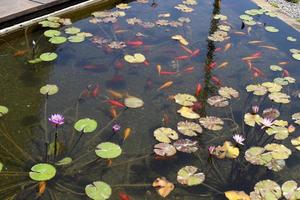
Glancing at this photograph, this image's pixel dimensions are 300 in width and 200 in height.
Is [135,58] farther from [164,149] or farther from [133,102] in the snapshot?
[164,149]

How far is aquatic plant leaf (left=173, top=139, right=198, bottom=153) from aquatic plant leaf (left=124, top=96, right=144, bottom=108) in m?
0.49

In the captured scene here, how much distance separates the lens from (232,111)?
3000 mm

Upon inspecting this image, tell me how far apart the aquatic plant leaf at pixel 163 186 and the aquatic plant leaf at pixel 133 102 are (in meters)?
0.74

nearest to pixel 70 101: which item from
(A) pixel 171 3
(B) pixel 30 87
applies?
(B) pixel 30 87

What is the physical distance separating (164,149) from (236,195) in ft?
1.72

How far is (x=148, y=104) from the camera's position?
299 centimetres

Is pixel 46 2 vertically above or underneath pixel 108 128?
above

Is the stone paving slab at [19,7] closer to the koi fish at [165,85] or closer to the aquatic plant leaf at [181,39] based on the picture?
the aquatic plant leaf at [181,39]

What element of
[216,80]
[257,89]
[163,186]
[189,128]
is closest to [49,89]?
[189,128]

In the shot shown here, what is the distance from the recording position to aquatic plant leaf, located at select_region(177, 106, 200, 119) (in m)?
2.84

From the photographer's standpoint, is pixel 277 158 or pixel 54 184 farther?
pixel 277 158

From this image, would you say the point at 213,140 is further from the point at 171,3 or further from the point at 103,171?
the point at 171,3

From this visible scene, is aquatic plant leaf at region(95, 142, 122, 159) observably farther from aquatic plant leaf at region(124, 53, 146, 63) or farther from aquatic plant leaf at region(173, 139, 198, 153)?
aquatic plant leaf at region(124, 53, 146, 63)

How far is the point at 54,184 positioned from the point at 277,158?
53.5 inches
